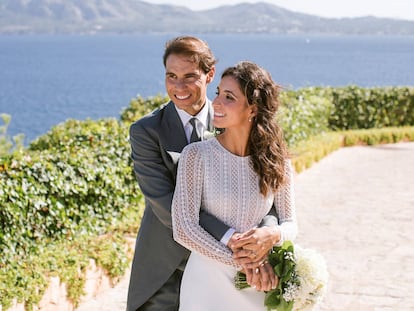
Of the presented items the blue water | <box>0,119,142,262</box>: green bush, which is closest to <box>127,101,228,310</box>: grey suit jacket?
<box>0,119,142,262</box>: green bush

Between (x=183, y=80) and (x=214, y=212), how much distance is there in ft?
1.86

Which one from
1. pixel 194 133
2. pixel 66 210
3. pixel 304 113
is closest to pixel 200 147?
pixel 194 133

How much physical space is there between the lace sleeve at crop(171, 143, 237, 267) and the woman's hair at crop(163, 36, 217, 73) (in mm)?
419

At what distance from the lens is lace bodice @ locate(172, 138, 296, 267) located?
297cm

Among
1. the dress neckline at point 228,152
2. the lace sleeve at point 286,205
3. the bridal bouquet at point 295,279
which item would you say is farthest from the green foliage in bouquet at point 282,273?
the dress neckline at point 228,152

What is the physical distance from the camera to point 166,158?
323 centimetres

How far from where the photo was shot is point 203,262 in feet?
9.97

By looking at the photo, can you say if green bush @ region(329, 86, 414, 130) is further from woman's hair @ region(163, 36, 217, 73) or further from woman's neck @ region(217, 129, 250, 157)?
woman's neck @ region(217, 129, 250, 157)

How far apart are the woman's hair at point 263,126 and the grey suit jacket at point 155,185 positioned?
0.37 metres

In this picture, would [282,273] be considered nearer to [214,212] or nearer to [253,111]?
[214,212]

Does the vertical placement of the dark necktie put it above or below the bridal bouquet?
above

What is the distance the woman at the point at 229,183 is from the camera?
2.96 meters

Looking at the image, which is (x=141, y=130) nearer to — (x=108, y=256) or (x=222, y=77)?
(x=222, y=77)

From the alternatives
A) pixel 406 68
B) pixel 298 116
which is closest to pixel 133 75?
pixel 406 68
